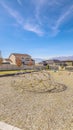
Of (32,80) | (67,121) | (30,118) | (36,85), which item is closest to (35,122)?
(30,118)

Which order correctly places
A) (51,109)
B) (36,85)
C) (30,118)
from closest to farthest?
(30,118) < (51,109) < (36,85)

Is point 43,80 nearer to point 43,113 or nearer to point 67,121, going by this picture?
point 43,113

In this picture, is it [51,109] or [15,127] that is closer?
[15,127]

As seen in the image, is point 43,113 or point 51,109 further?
point 51,109

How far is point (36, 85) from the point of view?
1025 cm

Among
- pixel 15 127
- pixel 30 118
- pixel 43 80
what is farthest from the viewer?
pixel 43 80

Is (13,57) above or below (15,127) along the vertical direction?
above

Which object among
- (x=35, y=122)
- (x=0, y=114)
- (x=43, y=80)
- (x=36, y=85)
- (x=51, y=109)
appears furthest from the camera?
(x=43, y=80)

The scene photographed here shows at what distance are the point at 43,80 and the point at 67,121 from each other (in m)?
7.16

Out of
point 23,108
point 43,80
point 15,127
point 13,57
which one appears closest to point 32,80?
point 43,80

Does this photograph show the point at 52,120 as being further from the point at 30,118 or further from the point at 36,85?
the point at 36,85

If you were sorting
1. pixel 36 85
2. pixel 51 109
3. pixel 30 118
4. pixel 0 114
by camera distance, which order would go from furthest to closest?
pixel 36 85
pixel 51 109
pixel 0 114
pixel 30 118

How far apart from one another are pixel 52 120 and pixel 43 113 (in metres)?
0.68

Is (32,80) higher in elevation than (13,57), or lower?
lower
